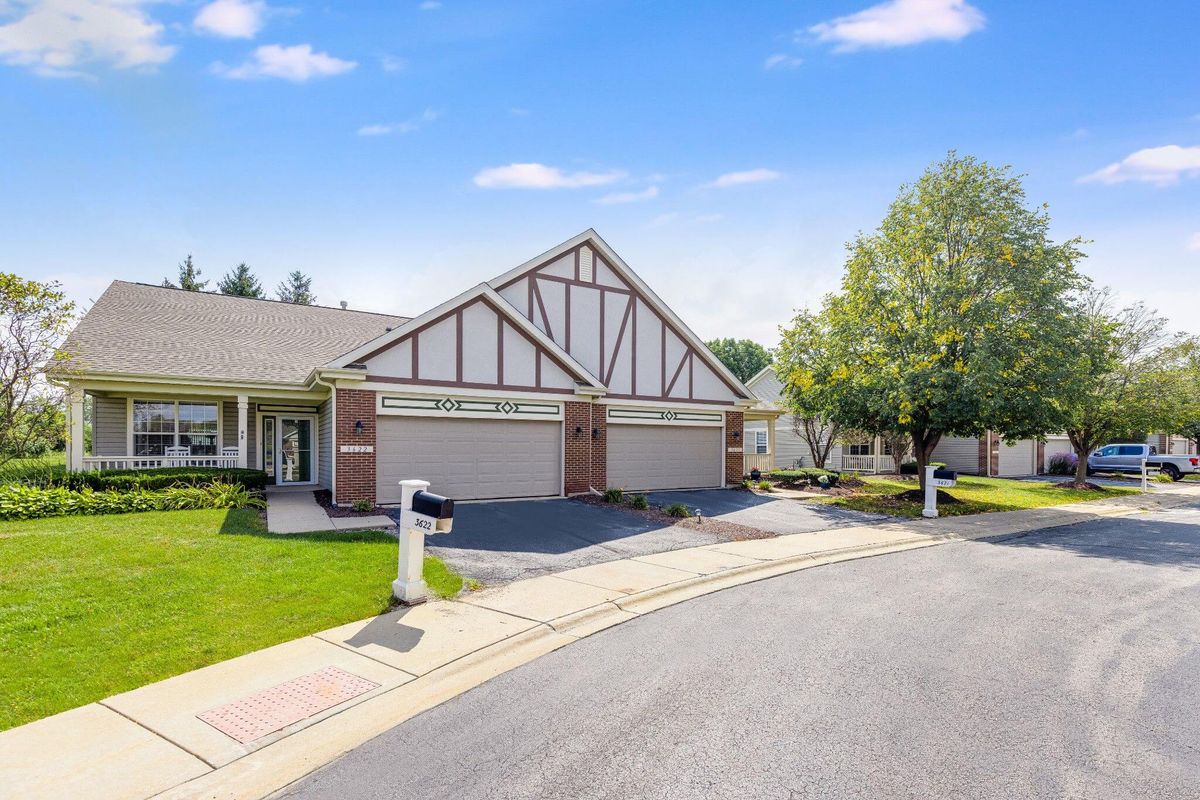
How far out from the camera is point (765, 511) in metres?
17.0

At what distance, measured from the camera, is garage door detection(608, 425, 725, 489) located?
19.9 m

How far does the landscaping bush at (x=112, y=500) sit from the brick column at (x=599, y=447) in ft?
27.5

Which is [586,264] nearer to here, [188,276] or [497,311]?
[497,311]

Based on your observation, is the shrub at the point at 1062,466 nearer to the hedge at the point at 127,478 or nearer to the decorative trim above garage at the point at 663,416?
the decorative trim above garage at the point at 663,416

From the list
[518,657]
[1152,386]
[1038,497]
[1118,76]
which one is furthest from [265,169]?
[1152,386]

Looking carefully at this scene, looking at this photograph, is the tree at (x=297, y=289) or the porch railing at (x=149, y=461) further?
the tree at (x=297, y=289)

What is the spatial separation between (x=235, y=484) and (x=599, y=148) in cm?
1109

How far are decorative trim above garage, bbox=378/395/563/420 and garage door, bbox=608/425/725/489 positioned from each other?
2.90 metres

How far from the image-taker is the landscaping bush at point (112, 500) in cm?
1202

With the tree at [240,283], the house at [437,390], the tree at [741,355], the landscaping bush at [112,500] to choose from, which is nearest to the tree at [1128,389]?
the house at [437,390]

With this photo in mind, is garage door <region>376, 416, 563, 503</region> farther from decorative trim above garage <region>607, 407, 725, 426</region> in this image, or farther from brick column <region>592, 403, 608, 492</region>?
decorative trim above garage <region>607, 407, 725, 426</region>

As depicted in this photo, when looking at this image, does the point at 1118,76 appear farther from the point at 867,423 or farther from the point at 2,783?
the point at 2,783

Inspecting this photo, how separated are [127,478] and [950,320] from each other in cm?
2008

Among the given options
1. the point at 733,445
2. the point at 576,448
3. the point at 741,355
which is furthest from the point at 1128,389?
the point at 741,355
